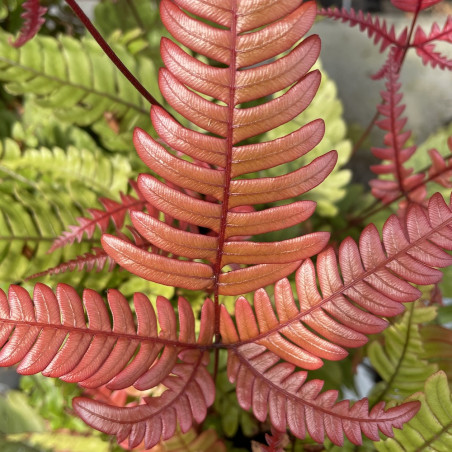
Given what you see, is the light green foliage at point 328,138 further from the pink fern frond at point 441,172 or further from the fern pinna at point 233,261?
the fern pinna at point 233,261

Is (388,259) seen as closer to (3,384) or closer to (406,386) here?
(406,386)

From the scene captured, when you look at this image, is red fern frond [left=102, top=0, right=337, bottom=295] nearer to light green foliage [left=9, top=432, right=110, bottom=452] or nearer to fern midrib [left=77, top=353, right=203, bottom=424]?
fern midrib [left=77, top=353, right=203, bottom=424]

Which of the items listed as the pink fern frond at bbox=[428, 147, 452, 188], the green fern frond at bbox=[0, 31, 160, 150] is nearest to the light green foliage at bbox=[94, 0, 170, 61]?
the green fern frond at bbox=[0, 31, 160, 150]

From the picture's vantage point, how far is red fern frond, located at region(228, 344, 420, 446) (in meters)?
0.43

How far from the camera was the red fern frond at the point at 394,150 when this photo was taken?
652mm

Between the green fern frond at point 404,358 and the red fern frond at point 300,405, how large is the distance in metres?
0.24

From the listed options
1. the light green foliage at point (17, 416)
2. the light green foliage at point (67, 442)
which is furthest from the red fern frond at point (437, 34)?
the light green foliage at point (17, 416)

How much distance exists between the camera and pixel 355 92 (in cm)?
145

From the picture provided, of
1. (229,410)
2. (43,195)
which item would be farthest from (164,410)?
(43,195)

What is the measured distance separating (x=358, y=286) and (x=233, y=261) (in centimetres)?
12

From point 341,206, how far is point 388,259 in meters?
0.74

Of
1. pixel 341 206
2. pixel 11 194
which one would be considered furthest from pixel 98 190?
pixel 341 206

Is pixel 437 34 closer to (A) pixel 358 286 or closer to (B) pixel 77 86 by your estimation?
(A) pixel 358 286

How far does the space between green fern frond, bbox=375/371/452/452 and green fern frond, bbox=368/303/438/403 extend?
0.10 metres
